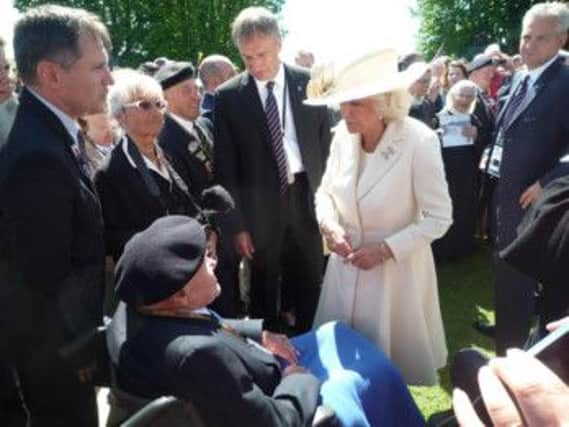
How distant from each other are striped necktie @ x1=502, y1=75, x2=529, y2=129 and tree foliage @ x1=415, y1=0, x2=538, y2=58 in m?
27.8

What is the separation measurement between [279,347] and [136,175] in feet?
3.84

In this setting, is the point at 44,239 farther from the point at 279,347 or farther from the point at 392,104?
the point at 392,104

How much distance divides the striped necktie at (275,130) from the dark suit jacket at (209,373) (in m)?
1.89

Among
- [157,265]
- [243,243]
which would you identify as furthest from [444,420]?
[243,243]

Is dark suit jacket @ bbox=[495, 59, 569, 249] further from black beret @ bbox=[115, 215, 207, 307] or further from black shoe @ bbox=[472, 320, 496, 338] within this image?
black beret @ bbox=[115, 215, 207, 307]

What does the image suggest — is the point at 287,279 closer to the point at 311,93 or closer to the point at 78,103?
the point at 311,93

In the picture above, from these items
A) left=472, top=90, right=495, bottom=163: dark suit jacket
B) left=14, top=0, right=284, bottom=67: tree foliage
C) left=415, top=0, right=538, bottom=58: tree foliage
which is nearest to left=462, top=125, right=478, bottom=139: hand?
left=472, top=90, right=495, bottom=163: dark suit jacket

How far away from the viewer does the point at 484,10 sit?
31641 mm

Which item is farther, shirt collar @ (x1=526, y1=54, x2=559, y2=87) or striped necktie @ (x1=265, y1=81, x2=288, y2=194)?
striped necktie @ (x1=265, y1=81, x2=288, y2=194)

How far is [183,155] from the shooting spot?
147 inches

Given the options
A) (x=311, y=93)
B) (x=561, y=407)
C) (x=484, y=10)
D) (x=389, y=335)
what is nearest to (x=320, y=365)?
(x=389, y=335)

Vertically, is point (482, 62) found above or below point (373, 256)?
above

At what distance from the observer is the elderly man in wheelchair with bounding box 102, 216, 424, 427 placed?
1.66 m

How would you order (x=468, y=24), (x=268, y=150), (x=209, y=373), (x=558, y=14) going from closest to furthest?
(x=209, y=373) < (x=558, y=14) < (x=268, y=150) < (x=468, y=24)
